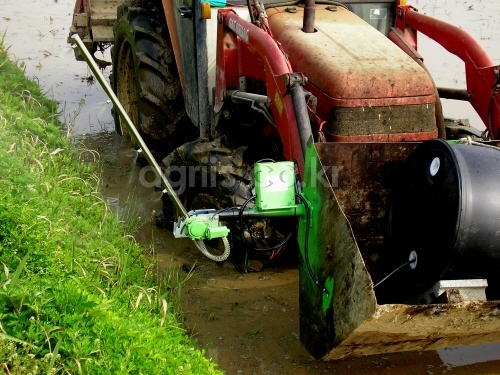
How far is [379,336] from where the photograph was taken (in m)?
2.66

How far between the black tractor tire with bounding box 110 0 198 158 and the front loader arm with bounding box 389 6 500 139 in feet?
5.14

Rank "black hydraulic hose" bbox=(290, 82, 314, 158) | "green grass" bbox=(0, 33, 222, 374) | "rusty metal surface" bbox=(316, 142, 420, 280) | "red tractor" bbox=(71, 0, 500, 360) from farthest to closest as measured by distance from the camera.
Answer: "rusty metal surface" bbox=(316, 142, 420, 280) → "black hydraulic hose" bbox=(290, 82, 314, 158) → "red tractor" bbox=(71, 0, 500, 360) → "green grass" bbox=(0, 33, 222, 374)

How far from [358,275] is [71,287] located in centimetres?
114

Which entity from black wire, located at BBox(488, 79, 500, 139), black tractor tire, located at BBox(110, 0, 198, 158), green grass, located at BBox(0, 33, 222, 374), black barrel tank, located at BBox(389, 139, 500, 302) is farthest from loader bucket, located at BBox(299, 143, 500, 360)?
black tractor tire, located at BBox(110, 0, 198, 158)

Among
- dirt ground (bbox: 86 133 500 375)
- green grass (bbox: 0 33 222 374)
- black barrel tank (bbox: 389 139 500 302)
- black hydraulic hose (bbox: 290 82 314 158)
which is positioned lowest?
dirt ground (bbox: 86 133 500 375)

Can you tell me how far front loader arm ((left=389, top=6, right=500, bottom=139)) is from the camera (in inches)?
150

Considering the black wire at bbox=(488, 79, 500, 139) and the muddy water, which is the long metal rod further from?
the black wire at bbox=(488, 79, 500, 139)

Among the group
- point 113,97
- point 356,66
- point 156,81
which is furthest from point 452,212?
point 156,81

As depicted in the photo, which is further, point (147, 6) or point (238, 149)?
point (147, 6)

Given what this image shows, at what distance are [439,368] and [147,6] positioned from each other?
3.39 m

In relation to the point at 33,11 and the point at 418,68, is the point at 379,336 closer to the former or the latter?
the point at 418,68

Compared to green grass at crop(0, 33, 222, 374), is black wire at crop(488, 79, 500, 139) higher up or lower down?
higher up

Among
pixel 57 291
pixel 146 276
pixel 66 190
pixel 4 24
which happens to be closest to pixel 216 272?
pixel 146 276

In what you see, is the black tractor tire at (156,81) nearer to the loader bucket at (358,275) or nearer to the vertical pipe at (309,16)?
the vertical pipe at (309,16)
